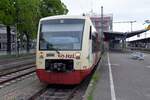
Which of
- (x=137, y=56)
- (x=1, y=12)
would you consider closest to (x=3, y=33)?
(x=1, y=12)

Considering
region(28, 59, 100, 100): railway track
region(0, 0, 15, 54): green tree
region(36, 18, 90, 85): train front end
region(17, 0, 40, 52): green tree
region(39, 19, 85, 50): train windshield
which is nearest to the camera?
region(28, 59, 100, 100): railway track

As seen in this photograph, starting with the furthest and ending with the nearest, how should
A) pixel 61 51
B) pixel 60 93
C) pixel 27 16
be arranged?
pixel 27 16
pixel 61 51
pixel 60 93

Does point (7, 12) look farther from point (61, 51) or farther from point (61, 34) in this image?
point (61, 51)

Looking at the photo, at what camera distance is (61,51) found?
16.6 metres

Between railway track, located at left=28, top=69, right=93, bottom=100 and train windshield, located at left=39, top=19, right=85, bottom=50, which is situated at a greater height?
train windshield, located at left=39, top=19, right=85, bottom=50

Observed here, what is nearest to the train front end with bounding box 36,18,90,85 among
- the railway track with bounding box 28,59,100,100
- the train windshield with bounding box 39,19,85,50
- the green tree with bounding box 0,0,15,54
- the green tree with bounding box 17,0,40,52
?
the train windshield with bounding box 39,19,85,50

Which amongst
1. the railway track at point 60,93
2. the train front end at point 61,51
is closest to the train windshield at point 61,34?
the train front end at point 61,51

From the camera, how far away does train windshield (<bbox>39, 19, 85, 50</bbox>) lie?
1678 cm

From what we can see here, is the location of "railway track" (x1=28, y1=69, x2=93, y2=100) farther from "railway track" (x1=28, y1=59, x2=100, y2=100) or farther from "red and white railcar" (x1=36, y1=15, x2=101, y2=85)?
Answer: "red and white railcar" (x1=36, y1=15, x2=101, y2=85)

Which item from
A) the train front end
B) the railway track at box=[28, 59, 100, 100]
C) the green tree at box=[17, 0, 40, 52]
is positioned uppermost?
the green tree at box=[17, 0, 40, 52]

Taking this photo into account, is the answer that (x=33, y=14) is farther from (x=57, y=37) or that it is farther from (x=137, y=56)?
(x=57, y=37)

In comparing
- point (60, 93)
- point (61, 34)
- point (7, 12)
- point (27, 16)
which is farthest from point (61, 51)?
point (27, 16)

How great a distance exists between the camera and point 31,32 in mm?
60094

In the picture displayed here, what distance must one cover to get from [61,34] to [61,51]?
2.84ft
